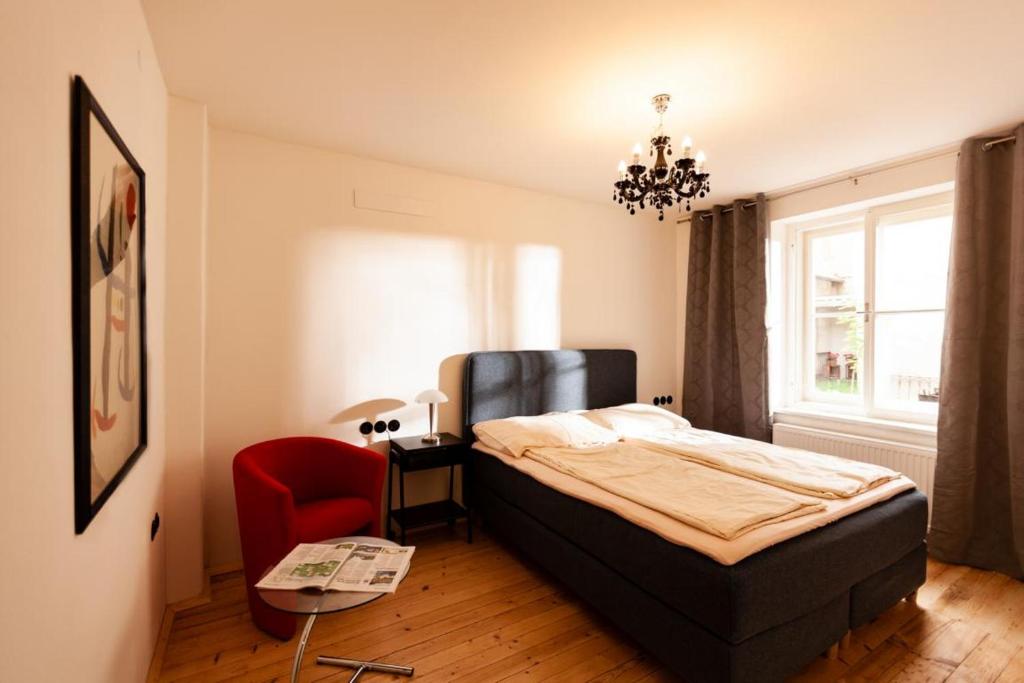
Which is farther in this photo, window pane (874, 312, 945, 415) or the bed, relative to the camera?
window pane (874, 312, 945, 415)

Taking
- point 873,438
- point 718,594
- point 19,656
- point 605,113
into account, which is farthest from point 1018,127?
point 19,656

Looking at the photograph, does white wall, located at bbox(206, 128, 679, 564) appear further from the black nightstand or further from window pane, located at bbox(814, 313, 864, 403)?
window pane, located at bbox(814, 313, 864, 403)

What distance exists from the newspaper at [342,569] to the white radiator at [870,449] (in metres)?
3.25

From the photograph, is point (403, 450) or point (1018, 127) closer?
point (1018, 127)

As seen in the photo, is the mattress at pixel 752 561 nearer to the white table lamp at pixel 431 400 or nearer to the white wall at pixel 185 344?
the white table lamp at pixel 431 400

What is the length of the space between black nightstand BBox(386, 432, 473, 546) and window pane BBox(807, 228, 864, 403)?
304 cm

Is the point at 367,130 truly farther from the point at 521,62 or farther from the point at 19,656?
the point at 19,656

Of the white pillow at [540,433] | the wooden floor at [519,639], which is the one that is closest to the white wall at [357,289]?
the white pillow at [540,433]

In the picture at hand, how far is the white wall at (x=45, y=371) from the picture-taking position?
2.57 feet

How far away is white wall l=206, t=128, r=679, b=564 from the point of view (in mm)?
2738

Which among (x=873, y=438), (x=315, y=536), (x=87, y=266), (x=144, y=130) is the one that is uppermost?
(x=144, y=130)

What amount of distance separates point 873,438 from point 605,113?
2940 mm

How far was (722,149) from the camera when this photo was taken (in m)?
3.02

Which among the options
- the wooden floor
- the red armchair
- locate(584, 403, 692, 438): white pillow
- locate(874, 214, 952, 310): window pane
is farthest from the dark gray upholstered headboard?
locate(874, 214, 952, 310): window pane
